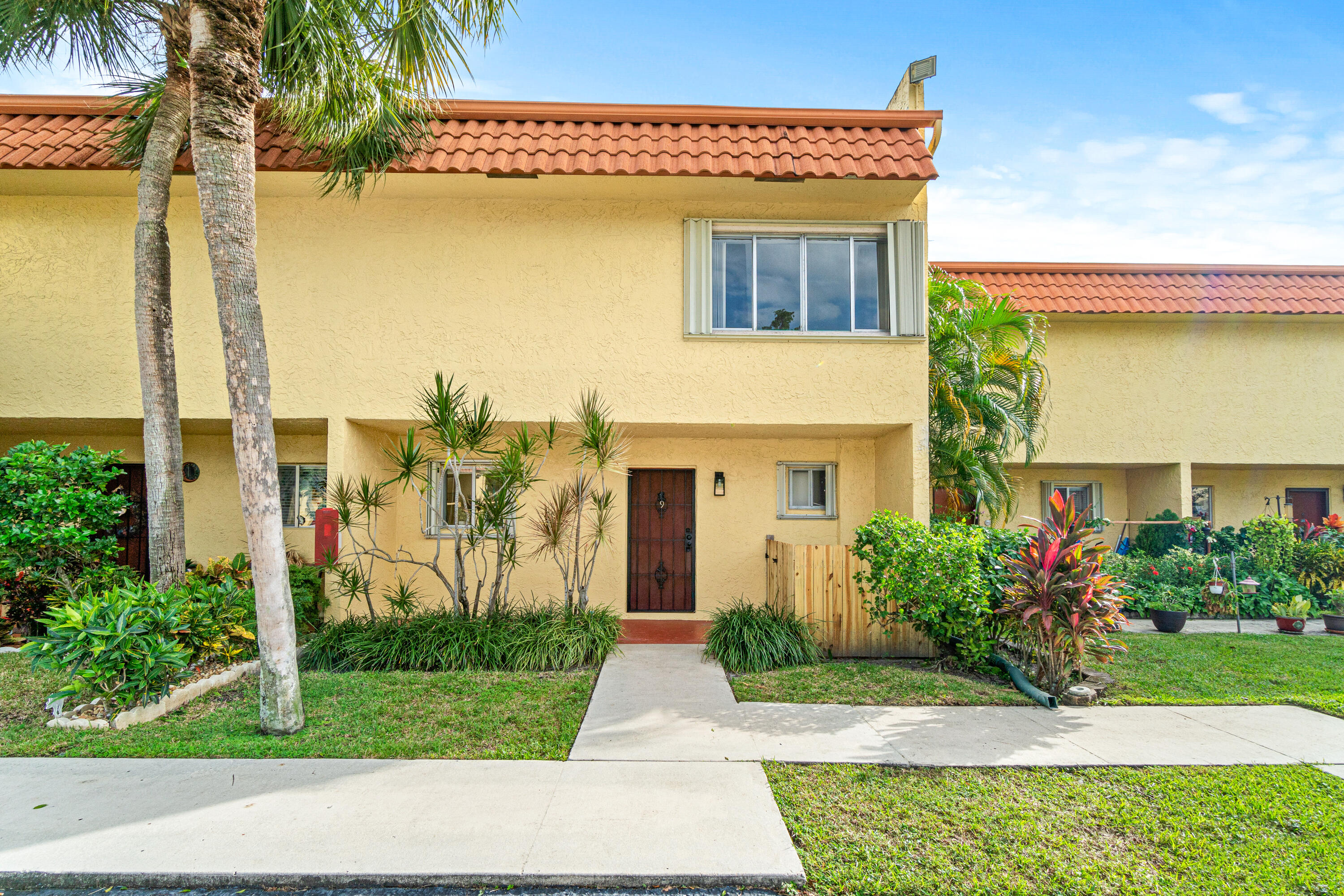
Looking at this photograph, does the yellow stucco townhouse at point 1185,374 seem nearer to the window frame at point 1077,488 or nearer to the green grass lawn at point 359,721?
the window frame at point 1077,488

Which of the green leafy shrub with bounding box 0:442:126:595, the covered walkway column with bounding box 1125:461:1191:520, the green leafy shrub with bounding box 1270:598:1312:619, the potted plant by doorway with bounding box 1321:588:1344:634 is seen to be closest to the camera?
the green leafy shrub with bounding box 0:442:126:595

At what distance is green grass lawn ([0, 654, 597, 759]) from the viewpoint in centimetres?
495

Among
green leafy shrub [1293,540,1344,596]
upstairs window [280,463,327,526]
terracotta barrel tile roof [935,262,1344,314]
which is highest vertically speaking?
terracotta barrel tile roof [935,262,1344,314]

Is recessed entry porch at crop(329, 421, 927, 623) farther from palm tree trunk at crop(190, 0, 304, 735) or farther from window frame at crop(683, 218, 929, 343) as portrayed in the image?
palm tree trunk at crop(190, 0, 304, 735)

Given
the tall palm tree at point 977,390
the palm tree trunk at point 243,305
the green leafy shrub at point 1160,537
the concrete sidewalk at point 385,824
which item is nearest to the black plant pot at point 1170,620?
the green leafy shrub at point 1160,537

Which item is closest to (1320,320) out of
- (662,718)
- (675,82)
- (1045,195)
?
(1045,195)

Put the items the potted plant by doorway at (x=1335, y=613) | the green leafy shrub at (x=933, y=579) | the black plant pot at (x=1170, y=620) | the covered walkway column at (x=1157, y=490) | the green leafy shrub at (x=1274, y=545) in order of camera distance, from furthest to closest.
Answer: the covered walkway column at (x=1157, y=490) → the green leafy shrub at (x=1274, y=545) → the potted plant by doorway at (x=1335, y=613) → the black plant pot at (x=1170, y=620) → the green leafy shrub at (x=933, y=579)

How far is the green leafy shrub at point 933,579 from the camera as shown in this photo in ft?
22.3

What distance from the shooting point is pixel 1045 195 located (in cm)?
1089

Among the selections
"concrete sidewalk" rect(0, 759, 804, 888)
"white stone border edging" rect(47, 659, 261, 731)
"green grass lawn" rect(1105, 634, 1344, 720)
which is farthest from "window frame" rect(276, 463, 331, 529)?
"green grass lawn" rect(1105, 634, 1344, 720)

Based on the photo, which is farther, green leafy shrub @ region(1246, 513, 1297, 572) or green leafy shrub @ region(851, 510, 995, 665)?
green leafy shrub @ region(1246, 513, 1297, 572)

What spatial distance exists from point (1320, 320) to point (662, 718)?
14.4m

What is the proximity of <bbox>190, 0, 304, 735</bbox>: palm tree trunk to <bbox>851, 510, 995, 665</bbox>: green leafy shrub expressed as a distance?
18.3ft

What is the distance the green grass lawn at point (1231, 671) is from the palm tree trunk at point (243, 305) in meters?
7.32
